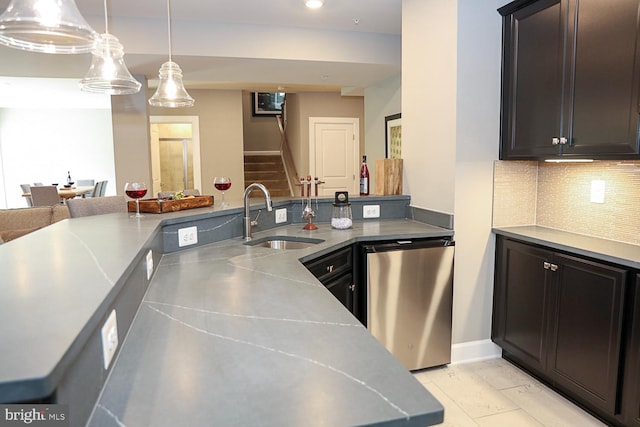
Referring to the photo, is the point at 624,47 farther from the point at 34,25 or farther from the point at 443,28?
the point at 34,25

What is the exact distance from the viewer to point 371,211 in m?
3.51

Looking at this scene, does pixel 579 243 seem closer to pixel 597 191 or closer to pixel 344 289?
pixel 597 191

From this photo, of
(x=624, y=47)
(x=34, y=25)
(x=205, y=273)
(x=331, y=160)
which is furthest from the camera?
(x=331, y=160)

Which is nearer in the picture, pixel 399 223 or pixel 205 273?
pixel 205 273

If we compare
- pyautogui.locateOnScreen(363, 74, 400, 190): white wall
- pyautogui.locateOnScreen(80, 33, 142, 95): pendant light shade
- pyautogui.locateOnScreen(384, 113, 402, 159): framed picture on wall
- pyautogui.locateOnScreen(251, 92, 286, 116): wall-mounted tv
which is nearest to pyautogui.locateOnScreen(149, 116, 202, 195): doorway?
pyautogui.locateOnScreen(251, 92, 286, 116): wall-mounted tv

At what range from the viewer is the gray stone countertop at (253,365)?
889mm

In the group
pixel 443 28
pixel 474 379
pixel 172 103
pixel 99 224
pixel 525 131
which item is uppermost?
pixel 443 28

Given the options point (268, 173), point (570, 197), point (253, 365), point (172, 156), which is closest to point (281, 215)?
point (570, 197)

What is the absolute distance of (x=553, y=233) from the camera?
281 cm

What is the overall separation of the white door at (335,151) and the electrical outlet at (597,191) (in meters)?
5.22

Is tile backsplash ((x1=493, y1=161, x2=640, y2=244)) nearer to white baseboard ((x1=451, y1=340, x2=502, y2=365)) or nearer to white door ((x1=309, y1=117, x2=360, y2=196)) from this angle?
white baseboard ((x1=451, y1=340, x2=502, y2=365))

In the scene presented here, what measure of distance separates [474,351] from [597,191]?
1325 millimetres

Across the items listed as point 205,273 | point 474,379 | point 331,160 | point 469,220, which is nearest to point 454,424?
point 474,379

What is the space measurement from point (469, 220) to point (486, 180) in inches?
11.7
